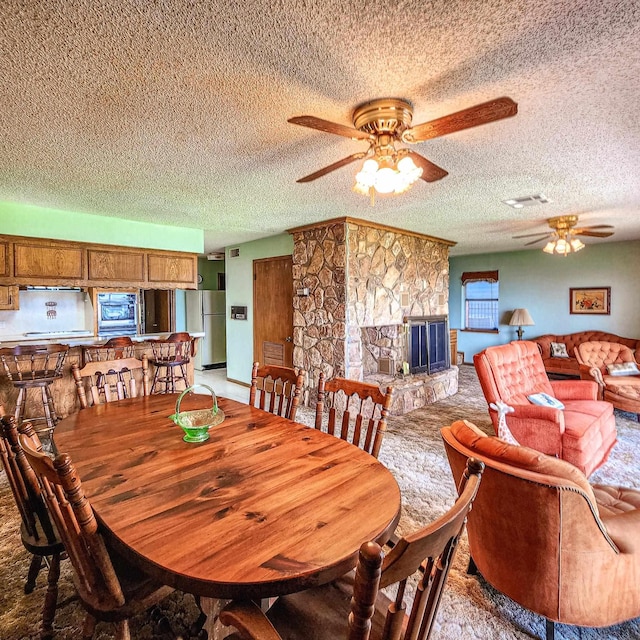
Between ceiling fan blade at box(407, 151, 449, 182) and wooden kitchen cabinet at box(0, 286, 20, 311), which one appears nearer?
ceiling fan blade at box(407, 151, 449, 182)

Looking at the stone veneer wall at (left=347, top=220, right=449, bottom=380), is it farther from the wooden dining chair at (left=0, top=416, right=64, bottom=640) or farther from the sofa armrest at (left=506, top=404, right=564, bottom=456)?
the wooden dining chair at (left=0, top=416, right=64, bottom=640)

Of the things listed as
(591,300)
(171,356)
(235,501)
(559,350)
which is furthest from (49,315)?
(591,300)

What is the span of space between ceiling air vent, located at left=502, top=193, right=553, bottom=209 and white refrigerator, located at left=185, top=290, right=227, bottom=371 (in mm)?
6073

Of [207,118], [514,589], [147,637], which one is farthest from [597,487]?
[207,118]

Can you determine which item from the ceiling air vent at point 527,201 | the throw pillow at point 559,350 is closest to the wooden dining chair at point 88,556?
the ceiling air vent at point 527,201

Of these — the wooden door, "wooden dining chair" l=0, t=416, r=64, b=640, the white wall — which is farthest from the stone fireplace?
"wooden dining chair" l=0, t=416, r=64, b=640

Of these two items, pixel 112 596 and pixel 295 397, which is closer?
pixel 112 596

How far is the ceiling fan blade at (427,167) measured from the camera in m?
2.05

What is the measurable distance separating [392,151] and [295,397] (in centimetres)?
150

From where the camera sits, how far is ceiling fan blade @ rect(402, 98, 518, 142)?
4.99 ft

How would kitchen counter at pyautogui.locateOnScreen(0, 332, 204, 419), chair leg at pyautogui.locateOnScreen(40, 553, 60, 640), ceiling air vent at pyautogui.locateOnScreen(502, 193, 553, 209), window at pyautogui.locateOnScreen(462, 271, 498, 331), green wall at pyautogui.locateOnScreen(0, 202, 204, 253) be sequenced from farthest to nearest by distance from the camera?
1. window at pyautogui.locateOnScreen(462, 271, 498, 331)
2. green wall at pyautogui.locateOnScreen(0, 202, 204, 253)
3. ceiling air vent at pyautogui.locateOnScreen(502, 193, 553, 209)
4. kitchen counter at pyautogui.locateOnScreen(0, 332, 204, 419)
5. chair leg at pyautogui.locateOnScreen(40, 553, 60, 640)

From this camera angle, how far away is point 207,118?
2076 mm

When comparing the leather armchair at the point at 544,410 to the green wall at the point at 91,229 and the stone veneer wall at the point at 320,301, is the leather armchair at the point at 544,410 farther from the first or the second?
the green wall at the point at 91,229

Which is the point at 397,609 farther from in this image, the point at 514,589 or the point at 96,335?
the point at 96,335
